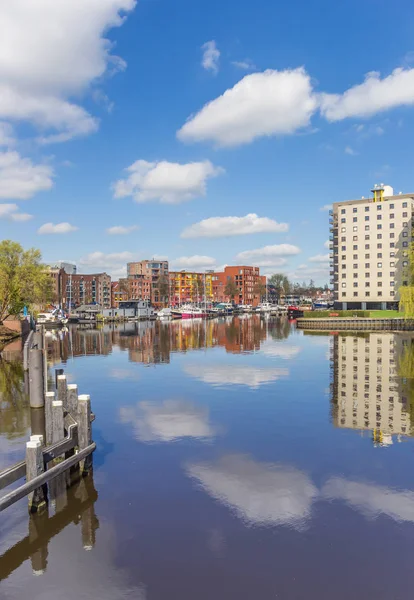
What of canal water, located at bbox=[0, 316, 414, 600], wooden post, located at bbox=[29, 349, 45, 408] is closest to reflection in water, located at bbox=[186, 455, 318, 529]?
canal water, located at bbox=[0, 316, 414, 600]

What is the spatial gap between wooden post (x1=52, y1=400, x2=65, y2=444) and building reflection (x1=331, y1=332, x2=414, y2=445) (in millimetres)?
13272

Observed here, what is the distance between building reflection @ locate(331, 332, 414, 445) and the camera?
22.9 meters

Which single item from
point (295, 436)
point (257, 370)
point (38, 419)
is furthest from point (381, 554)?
point (257, 370)

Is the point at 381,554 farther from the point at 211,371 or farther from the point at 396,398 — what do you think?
the point at 211,371

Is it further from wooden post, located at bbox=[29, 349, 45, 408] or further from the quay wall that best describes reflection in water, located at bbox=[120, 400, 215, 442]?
the quay wall

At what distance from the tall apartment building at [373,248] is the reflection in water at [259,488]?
127224mm

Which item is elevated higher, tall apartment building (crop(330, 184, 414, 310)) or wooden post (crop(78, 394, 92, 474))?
tall apartment building (crop(330, 184, 414, 310))

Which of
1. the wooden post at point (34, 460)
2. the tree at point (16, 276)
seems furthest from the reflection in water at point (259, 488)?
the tree at point (16, 276)

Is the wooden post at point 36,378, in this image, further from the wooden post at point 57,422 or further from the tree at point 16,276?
the tree at point 16,276

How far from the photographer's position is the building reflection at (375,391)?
2288 centimetres

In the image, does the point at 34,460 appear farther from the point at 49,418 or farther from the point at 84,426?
the point at 49,418

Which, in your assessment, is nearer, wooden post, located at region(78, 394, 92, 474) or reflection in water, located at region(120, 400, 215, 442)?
wooden post, located at region(78, 394, 92, 474)

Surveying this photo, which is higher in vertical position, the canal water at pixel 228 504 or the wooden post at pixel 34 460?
the wooden post at pixel 34 460

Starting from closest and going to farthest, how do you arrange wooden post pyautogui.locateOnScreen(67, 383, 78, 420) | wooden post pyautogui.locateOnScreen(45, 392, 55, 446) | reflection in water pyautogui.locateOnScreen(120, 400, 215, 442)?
wooden post pyautogui.locateOnScreen(45, 392, 55, 446), wooden post pyautogui.locateOnScreen(67, 383, 78, 420), reflection in water pyautogui.locateOnScreen(120, 400, 215, 442)
